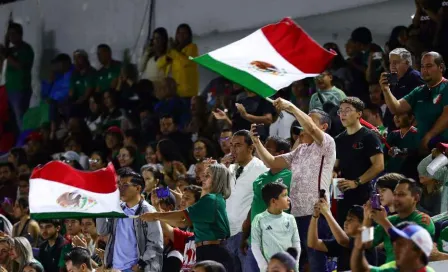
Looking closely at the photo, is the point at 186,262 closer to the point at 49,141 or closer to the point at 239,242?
the point at 239,242

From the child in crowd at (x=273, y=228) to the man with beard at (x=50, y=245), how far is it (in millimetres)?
3772

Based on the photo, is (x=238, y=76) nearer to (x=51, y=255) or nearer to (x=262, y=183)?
(x=262, y=183)

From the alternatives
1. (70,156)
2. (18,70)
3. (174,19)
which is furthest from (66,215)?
(18,70)

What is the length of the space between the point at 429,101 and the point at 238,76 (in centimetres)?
216

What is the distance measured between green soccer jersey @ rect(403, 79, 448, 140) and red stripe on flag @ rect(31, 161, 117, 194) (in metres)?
3.17

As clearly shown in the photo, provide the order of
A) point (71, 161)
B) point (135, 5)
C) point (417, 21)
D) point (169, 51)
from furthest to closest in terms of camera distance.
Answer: point (135, 5), point (169, 51), point (71, 161), point (417, 21)

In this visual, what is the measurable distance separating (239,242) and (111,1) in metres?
9.79

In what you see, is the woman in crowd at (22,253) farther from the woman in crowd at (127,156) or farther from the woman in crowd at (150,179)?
the woman in crowd at (127,156)

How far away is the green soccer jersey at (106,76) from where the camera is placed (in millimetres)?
21594

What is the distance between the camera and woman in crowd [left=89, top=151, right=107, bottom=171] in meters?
18.6

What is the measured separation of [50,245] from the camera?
1591 cm

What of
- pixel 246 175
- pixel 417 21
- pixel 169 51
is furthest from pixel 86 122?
pixel 246 175

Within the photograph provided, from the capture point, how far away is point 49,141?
70.3 ft

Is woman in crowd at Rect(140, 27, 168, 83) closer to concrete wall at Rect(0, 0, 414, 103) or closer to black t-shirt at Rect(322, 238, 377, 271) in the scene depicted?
concrete wall at Rect(0, 0, 414, 103)
